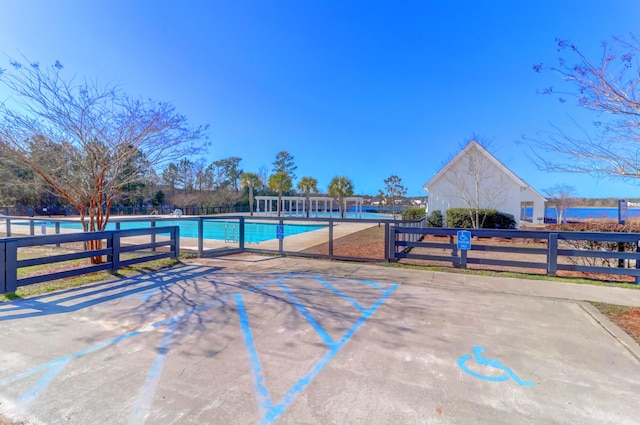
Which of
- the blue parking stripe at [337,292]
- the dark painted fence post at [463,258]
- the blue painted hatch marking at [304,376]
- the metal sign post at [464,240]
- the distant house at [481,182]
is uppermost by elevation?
the distant house at [481,182]

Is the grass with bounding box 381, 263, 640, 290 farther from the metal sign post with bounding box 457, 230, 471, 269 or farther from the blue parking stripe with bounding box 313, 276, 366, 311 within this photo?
the blue parking stripe with bounding box 313, 276, 366, 311

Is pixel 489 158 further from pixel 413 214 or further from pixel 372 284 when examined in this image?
pixel 372 284

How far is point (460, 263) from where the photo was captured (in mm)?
7234

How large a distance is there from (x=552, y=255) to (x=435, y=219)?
38.1 ft

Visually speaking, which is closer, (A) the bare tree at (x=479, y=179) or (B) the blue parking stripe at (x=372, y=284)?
(B) the blue parking stripe at (x=372, y=284)

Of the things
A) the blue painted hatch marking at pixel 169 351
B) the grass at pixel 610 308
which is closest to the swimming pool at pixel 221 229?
the blue painted hatch marking at pixel 169 351

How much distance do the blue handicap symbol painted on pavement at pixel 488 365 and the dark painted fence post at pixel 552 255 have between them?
4768 millimetres

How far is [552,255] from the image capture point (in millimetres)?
6445

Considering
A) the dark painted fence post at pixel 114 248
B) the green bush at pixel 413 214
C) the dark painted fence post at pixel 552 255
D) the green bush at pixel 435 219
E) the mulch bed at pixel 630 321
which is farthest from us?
the green bush at pixel 413 214

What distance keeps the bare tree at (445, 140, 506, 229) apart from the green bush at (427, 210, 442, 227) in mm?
1586

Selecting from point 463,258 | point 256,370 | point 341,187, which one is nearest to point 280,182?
point 341,187

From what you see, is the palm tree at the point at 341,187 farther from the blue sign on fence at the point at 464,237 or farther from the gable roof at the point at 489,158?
the blue sign on fence at the point at 464,237

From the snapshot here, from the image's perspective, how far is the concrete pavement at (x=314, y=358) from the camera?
6.90 feet

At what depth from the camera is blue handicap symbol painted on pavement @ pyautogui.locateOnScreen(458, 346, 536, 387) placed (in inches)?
98.1
